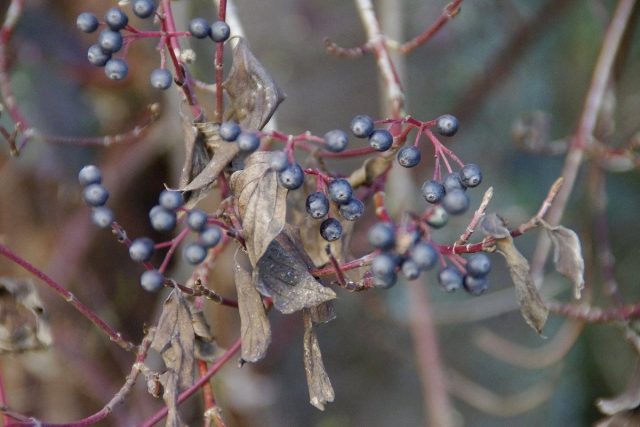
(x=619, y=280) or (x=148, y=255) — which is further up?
(x=148, y=255)

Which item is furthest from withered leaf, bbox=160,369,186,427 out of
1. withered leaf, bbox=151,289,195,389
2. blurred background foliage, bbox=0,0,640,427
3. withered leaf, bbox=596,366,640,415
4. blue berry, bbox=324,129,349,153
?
blurred background foliage, bbox=0,0,640,427

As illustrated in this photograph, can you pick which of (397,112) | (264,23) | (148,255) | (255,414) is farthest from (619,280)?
(148,255)

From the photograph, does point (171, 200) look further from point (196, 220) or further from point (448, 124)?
point (448, 124)

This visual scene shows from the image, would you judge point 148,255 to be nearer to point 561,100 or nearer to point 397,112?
point 397,112

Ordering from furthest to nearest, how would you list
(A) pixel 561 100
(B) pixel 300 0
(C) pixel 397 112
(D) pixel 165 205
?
(A) pixel 561 100
(B) pixel 300 0
(C) pixel 397 112
(D) pixel 165 205

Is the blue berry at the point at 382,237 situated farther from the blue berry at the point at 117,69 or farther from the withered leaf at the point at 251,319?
the blue berry at the point at 117,69

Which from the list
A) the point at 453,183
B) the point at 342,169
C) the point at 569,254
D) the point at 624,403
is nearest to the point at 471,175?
the point at 453,183

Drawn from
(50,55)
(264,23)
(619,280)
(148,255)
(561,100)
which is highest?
(148,255)

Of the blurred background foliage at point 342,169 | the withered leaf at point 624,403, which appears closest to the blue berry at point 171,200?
the withered leaf at point 624,403
